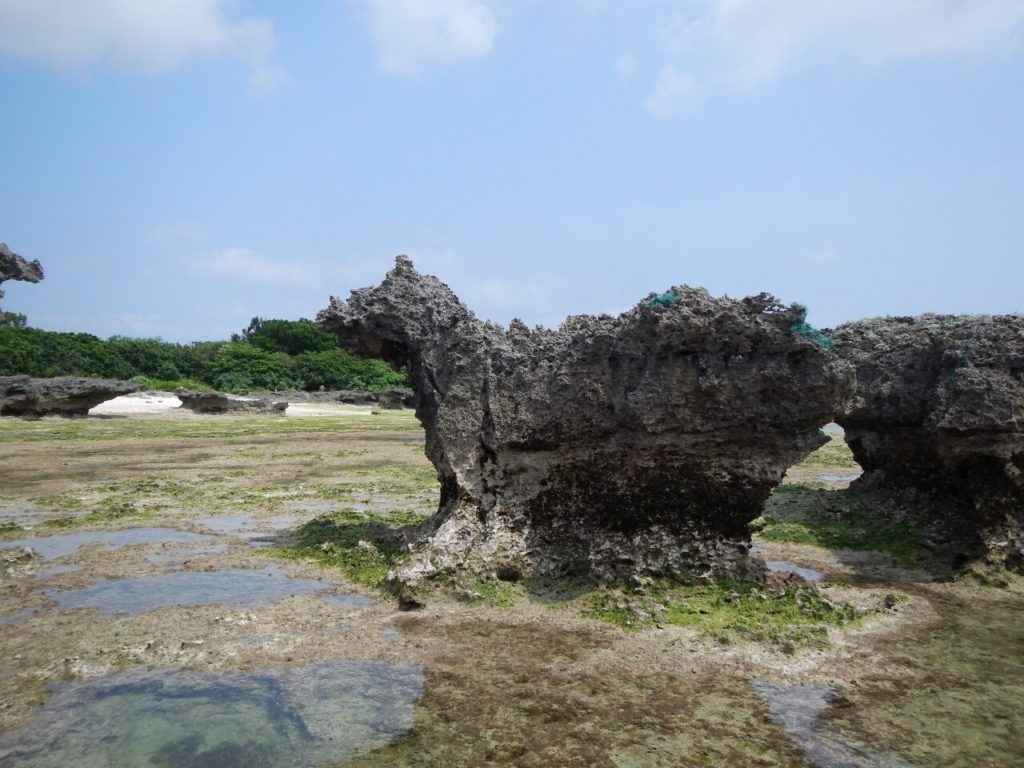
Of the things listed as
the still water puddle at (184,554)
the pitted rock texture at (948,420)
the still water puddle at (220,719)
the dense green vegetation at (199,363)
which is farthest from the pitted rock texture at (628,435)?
the dense green vegetation at (199,363)

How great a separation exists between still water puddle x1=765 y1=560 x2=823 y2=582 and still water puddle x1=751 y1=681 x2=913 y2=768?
3.51 m

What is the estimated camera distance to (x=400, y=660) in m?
6.02

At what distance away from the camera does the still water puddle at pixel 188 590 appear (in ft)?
24.2

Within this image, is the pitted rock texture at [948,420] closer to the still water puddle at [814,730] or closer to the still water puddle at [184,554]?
the still water puddle at [814,730]

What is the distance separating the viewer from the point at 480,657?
6098 millimetres

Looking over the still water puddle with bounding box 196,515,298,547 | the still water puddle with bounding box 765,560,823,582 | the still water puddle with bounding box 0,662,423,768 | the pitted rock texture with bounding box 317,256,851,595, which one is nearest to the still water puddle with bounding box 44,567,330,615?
the pitted rock texture with bounding box 317,256,851,595

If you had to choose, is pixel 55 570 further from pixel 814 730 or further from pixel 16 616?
Answer: pixel 814 730

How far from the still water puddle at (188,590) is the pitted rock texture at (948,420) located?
22.4 ft

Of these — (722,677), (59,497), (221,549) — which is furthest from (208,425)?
(722,677)

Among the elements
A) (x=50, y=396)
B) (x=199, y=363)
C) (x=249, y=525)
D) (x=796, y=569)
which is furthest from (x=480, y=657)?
(x=199, y=363)

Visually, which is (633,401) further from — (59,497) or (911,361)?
(59,497)

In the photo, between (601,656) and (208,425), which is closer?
(601,656)

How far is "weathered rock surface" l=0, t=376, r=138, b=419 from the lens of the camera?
31328 mm

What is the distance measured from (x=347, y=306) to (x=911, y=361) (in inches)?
311
